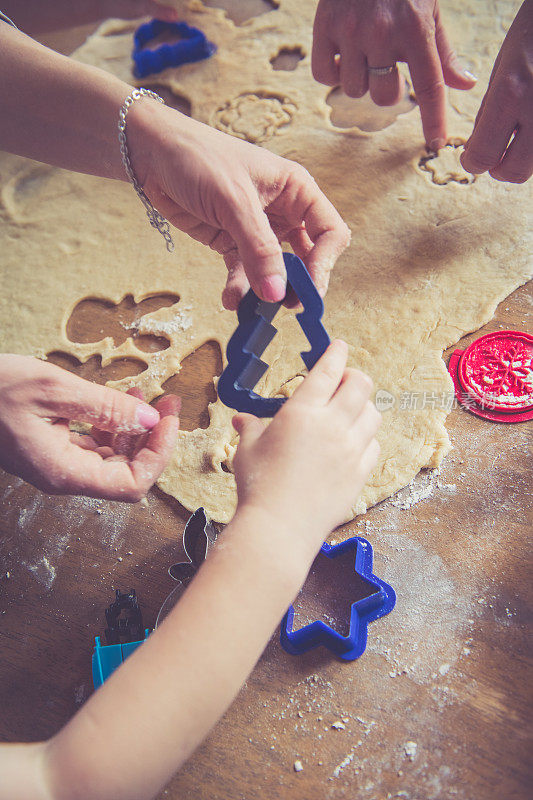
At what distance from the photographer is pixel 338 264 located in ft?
4.58

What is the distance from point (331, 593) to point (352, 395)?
1.36 ft

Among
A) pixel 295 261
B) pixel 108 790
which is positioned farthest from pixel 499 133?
pixel 108 790

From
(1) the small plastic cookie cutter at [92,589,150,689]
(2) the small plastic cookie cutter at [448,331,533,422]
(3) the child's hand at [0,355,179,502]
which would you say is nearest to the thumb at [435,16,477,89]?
(2) the small plastic cookie cutter at [448,331,533,422]

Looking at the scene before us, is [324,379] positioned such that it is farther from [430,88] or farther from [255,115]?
[255,115]

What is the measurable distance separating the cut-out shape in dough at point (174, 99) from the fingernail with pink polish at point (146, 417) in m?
→ 1.13

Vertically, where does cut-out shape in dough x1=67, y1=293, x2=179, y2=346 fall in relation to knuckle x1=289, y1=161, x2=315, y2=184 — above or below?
below

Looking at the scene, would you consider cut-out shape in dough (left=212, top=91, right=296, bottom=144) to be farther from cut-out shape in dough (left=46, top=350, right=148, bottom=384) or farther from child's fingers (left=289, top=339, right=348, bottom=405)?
child's fingers (left=289, top=339, right=348, bottom=405)

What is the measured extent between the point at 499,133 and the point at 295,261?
0.61 meters

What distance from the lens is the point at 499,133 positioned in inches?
47.3

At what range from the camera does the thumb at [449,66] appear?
137 cm

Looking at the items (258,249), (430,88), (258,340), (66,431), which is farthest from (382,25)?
(66,431)

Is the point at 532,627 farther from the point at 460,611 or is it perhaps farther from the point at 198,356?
the point at 198,356

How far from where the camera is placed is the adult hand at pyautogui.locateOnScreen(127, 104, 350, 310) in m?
Answer: 0.95

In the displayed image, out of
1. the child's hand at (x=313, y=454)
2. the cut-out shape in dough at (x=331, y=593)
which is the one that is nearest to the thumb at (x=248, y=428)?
the child's hand at (x=313, y=454)
